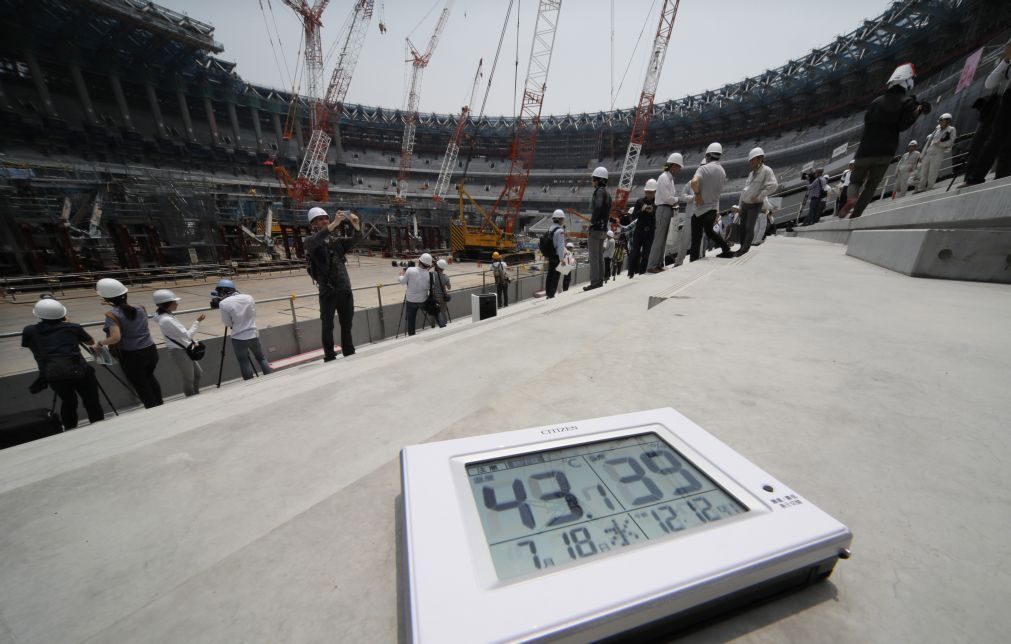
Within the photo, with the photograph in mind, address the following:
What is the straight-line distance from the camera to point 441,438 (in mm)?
1214

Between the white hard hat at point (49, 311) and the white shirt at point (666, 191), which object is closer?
the white hard hat at point (49, 311)

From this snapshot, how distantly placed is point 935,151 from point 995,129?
5268 mm

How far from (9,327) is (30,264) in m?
9.90

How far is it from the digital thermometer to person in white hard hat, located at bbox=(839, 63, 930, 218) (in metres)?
6.69

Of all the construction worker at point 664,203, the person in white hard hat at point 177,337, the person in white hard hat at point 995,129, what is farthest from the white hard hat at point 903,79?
the person in white hard hat at point 177,337

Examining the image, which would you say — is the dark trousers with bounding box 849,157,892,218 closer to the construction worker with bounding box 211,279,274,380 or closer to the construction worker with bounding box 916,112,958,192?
the construction worker with bounding box 916,112,958,192

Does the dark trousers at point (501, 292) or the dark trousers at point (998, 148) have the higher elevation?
the dark trousers at point (998, 148)

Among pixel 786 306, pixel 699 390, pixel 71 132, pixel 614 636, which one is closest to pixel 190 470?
pixel 614 636

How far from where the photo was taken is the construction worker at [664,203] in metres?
5.57

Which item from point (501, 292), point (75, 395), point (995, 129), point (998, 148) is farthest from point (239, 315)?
point (998, 148)

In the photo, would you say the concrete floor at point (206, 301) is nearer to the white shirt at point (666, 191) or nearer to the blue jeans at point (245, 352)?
the blue jeans at point (245, 352)

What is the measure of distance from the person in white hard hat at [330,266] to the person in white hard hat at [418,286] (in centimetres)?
219

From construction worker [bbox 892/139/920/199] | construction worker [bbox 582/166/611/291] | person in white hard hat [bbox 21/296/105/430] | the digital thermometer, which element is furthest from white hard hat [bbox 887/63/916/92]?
person in white hard hat [bbox 21/296/105/430]

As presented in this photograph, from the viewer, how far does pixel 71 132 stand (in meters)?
34.7
